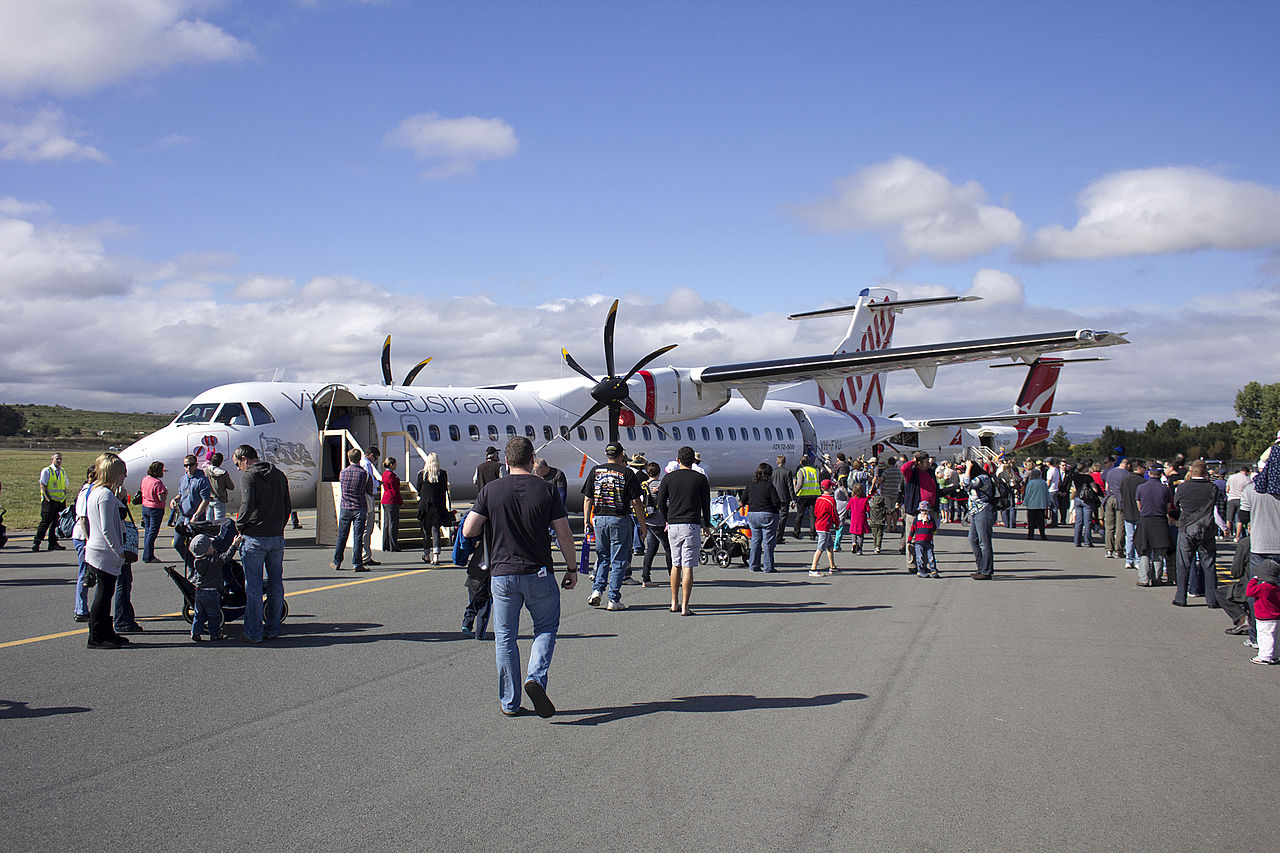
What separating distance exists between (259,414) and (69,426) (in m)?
138

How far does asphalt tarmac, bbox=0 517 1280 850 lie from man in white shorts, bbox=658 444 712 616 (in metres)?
0.59

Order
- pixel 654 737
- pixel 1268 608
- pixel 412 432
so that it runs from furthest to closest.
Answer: pixel 412 432
pixel 1268 608
pixel 654 737

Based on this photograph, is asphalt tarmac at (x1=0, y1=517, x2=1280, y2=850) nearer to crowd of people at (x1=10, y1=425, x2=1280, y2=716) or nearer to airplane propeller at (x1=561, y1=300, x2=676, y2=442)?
crowd of people at (x1=10, y1=425, x2=1280, y2=716)

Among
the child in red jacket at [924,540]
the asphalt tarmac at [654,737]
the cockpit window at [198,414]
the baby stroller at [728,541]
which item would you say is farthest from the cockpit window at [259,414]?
the child in red jacket at [924,540]

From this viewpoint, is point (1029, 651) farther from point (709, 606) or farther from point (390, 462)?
point (390, 462)

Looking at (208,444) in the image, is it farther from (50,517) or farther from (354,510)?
(354,510)

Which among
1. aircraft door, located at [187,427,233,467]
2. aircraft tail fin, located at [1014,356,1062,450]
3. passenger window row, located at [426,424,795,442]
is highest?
Result: aircraft tail fin, located at [1014,356,1062,450]

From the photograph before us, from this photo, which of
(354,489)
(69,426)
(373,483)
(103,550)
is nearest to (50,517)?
(373,483)

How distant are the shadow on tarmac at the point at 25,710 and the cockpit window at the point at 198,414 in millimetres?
10888

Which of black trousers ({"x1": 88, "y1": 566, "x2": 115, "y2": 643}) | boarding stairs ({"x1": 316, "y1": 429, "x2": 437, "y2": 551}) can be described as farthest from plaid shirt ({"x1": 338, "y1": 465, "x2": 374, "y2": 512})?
black trousers ({"x1": 88, "y1": 566, "x2": 115, "y2": 643})

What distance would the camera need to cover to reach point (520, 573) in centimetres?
577

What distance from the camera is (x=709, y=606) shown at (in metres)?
10.3

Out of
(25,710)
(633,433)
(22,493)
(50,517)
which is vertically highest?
(633,433)

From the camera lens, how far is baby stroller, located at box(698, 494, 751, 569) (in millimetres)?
14422
